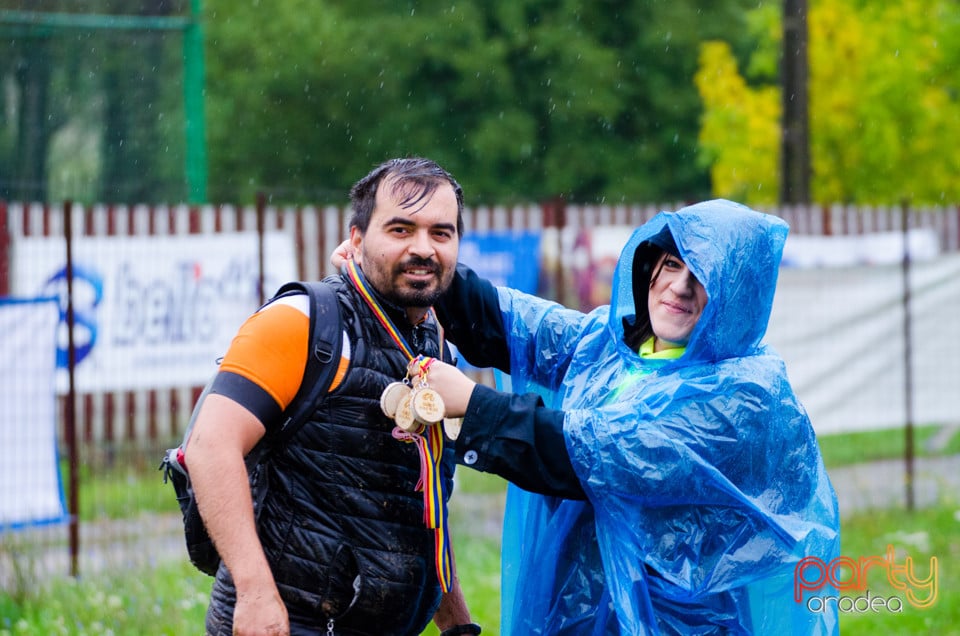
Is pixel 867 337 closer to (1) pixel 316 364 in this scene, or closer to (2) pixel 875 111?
(2) pixel 875 111

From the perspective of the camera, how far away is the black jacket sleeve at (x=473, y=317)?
3.88 meters

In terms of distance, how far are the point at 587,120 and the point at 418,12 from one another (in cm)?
522

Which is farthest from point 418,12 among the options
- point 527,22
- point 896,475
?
point 896,475

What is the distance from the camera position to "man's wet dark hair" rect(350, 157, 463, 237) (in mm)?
3283

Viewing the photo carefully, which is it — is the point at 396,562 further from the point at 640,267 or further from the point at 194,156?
the point at 194,156

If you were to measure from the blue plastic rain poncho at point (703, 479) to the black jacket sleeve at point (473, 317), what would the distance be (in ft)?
1.41

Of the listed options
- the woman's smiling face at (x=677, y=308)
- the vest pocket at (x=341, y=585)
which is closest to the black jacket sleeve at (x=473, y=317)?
the woman's smiling face at (x=677, y=308)

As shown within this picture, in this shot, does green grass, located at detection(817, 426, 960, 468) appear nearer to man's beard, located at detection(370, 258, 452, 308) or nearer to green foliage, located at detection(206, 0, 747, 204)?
man's beard, located at detection(370, 258, 452, 308)

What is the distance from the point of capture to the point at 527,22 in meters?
32.2

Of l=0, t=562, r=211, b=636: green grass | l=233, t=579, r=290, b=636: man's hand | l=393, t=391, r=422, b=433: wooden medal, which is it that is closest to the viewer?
l=233, t=579, r=290, b=636: man's hand

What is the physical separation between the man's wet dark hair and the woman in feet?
1.45

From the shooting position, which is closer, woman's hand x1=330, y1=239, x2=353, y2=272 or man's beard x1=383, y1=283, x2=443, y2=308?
man's beard x1=383, y1=283, x2=443, y2=308

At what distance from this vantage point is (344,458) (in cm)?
317

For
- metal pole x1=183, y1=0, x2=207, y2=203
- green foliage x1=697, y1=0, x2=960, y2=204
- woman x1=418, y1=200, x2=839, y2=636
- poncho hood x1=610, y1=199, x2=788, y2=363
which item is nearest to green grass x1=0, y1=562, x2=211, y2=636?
woman x1=418, y1=200, x2=839, y2=636
